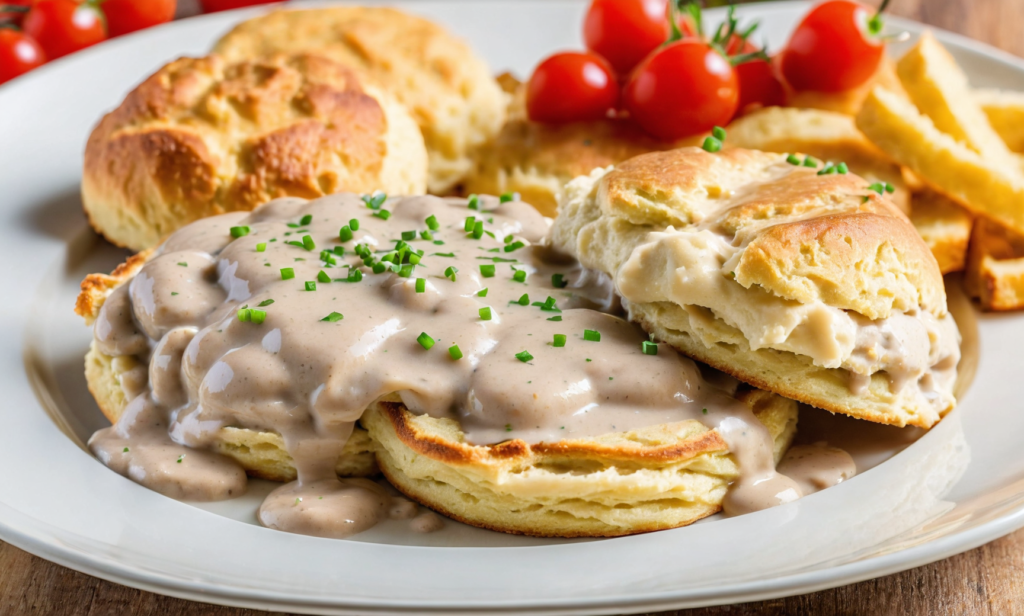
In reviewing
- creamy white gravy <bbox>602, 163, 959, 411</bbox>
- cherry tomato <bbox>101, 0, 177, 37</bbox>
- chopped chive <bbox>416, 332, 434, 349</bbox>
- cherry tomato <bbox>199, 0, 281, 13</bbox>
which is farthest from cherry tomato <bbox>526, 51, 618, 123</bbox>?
cherry tomato <bbox>199, 0, 281, 13</bbox>

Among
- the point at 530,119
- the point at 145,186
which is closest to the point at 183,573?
the point at 145,186

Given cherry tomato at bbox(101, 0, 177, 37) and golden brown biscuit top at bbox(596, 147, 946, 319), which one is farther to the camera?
cherry tomato at bbox(101, 0, 177, 37)

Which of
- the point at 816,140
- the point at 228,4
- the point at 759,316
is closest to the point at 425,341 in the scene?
the point at 759,316

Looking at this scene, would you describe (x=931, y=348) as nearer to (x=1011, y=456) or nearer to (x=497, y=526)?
(x=1011, y=456)

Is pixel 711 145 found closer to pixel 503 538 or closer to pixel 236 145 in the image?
pixel 503 538

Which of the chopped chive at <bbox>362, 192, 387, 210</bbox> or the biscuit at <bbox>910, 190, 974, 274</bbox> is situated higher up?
the chopped chive at <bbox>362, 192, 387, 210</bbox>

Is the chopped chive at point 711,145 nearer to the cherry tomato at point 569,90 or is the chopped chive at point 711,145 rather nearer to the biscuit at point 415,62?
the cherry tomato at point 569,90

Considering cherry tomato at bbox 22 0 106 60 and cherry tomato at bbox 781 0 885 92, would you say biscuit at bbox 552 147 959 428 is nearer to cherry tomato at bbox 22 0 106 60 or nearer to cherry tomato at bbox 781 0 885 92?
cherry tomato at bbox 781 0 885 92
